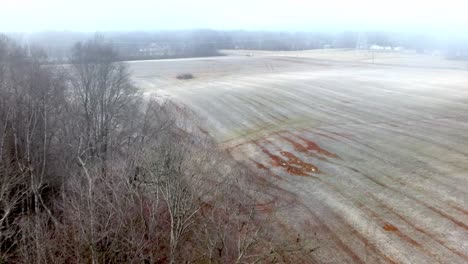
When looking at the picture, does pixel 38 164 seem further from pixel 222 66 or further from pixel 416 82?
pixel 222 66

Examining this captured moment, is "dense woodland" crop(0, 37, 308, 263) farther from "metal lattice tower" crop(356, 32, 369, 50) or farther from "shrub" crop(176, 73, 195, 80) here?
"metal lattice tower" crop(356, 32, 369, 50)

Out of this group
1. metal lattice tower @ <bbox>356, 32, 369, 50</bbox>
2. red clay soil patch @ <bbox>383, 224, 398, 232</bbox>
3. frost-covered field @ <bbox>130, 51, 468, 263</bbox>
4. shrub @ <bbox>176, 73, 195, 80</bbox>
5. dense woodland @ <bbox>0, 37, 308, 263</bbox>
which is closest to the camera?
dense woodland @ <bbox>0, 37, 308, 263</bbox>

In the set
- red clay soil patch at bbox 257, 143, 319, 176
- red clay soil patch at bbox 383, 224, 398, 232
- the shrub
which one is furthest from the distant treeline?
red clay soil patch at bbox 383, 224, 398, 232

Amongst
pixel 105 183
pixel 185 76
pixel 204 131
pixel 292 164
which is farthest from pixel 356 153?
pixel 185 76

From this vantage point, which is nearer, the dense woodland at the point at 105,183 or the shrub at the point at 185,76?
the dense woodland at the point at 105,183

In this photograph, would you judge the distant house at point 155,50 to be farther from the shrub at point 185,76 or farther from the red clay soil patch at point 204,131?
the red clay soil patch at point 204,131

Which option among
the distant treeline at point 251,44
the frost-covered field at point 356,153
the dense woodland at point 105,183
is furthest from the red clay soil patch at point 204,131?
the distant treeline at point 251,44
